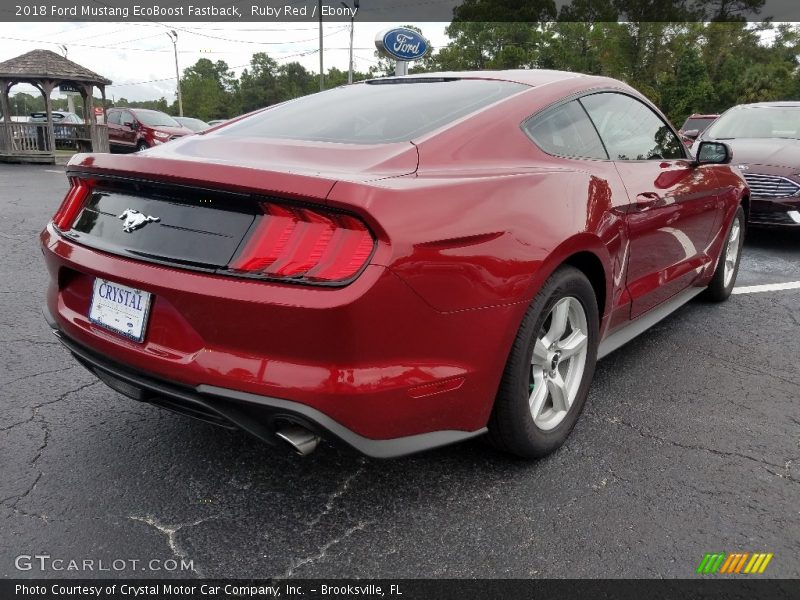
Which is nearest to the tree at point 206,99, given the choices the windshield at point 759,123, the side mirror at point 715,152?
the windshield at point 759,123

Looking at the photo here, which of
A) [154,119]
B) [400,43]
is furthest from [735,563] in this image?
[154,119]

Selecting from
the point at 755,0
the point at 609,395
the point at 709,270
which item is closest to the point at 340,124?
the point at 609,395

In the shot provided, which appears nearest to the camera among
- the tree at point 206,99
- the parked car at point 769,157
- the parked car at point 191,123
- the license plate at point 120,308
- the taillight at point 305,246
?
the taillight at point 305,246

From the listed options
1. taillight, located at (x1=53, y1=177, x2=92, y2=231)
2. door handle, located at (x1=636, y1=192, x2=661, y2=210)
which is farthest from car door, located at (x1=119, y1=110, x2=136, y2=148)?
door handle, located at (x1=636, y1=192, x2=661, y2=210)

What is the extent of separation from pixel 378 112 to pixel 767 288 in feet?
13.5

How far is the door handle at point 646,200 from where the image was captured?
291cm

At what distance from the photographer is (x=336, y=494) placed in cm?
228

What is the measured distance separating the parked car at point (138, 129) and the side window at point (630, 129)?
54.8 feet

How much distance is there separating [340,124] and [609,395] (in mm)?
1851

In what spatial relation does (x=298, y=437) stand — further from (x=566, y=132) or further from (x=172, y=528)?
(x=566, y=132)

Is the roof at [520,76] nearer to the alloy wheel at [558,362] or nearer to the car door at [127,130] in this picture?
the alloy wheel at [558,362]

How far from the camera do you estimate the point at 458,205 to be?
1.96 m

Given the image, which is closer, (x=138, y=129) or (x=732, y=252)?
(x=732, y=252)

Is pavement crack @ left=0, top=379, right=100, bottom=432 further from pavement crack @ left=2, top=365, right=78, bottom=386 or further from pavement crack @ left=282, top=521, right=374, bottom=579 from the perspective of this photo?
pavement crack @ left=282, top=521, right=374, bottom=579
